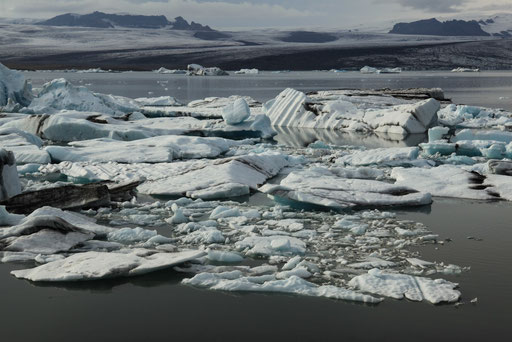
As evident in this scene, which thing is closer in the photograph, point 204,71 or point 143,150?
point 143,150

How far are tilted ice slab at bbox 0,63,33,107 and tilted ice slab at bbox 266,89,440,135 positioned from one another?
22.9 feet

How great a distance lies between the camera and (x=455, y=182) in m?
7.22

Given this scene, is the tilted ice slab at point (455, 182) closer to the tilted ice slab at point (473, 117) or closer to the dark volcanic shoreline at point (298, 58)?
the tilted ice slab at point (473, 117)

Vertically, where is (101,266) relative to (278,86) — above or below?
above

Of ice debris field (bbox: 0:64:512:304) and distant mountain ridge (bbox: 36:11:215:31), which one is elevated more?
distant mountain ridge (bbox: 36:11:215:31)

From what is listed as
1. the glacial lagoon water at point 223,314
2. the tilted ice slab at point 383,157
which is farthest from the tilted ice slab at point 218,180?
the glacial lagoon water at point 223,314

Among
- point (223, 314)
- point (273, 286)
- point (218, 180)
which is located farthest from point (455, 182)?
point (223, 314)

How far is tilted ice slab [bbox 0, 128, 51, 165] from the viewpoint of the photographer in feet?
31.0

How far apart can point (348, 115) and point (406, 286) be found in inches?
476

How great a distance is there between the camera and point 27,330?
10.7ft

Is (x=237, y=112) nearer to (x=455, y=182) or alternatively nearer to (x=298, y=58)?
(x=455, y=182)

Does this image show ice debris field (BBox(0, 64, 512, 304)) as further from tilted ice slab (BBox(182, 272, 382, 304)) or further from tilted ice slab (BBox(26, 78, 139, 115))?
tilted ice slab (BBox(26, 78, 139, 115))

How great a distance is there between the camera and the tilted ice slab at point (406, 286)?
366 centimetres

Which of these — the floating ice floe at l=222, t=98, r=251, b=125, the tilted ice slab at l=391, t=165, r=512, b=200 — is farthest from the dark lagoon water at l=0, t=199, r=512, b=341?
the floating ice floe at l=222, t=98, r=251, b=125
